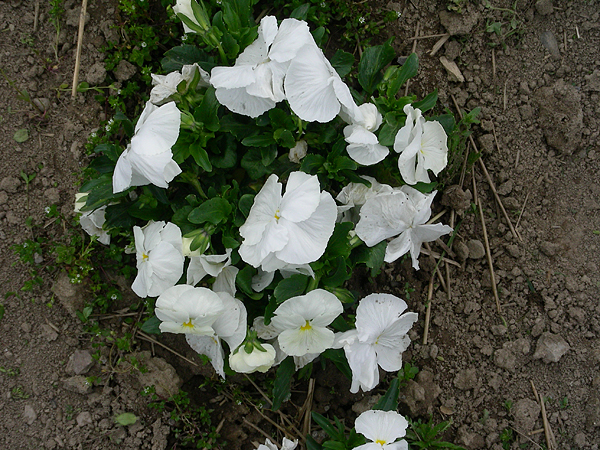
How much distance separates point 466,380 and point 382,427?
0.71m

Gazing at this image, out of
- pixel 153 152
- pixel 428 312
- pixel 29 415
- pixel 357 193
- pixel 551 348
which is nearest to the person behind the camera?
pixel 153 152

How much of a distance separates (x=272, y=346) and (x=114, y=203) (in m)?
0.91

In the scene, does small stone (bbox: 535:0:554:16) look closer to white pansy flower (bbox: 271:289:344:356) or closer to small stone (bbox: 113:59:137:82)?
white pansy flower (bbox: 271:289:344:356)

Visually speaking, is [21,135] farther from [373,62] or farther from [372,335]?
[372,335]

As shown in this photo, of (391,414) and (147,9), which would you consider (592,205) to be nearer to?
(391,414)

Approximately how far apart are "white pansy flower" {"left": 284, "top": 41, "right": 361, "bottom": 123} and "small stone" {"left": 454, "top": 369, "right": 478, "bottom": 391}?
1506 millimetres

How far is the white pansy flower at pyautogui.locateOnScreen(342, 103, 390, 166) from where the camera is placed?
203cm

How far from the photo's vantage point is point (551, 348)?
102 inches

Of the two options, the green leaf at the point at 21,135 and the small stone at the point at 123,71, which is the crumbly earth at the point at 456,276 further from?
the small stone at the point at 123,71

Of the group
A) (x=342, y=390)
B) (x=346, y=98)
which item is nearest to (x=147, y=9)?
(x=346, y=98)

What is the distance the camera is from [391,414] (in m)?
2.12

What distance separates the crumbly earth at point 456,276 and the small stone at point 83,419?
0.01 m

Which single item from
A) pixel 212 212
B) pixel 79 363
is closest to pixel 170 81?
pixel 212 212

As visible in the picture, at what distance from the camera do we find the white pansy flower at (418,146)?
2.04m
